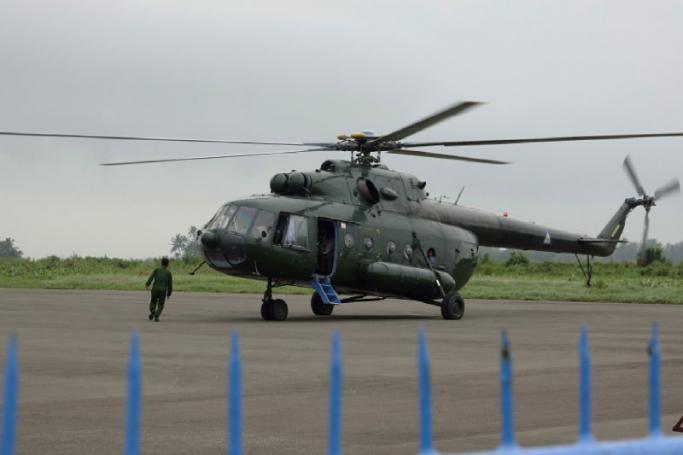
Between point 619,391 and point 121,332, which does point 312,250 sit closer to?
point 121,332

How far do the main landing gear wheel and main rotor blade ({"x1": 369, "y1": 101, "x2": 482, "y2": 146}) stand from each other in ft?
15.1

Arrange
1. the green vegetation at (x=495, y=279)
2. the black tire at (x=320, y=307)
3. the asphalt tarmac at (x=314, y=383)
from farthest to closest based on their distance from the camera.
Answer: the green vegetation at (x=495, y=279), the black tire at (x=320, y=307), the asphalt tarmac at (x=314, y=383)

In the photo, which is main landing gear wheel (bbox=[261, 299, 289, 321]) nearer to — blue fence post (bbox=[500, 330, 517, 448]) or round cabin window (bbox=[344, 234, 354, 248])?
round cabin window (bbox=[344, 234, 354, 248])

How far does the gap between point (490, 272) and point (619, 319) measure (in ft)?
128

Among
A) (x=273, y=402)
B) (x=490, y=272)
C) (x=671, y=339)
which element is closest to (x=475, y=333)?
(x=671, y=339)

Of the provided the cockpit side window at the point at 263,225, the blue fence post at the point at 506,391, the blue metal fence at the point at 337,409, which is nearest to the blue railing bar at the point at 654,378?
→ the blue metal fence at the point at 337,409

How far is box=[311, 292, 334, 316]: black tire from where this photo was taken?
29.1 m

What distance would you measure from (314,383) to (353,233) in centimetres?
1399

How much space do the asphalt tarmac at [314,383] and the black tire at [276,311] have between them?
50 cm

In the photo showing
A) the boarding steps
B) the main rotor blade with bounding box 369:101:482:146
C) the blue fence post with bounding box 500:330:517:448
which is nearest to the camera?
the blue fence post with bounding box 500:330:517:448

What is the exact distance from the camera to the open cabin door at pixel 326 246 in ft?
88.0

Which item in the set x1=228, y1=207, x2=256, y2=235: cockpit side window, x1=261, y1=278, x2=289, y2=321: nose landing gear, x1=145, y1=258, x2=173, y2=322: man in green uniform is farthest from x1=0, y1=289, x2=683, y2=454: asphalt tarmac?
x1=228, y1=207, x2=256, y2=235: cockpit side window

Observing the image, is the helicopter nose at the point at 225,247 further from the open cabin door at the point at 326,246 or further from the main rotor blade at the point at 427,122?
the main rotor blade at the point at 427,122

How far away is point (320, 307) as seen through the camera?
96.2 feet
